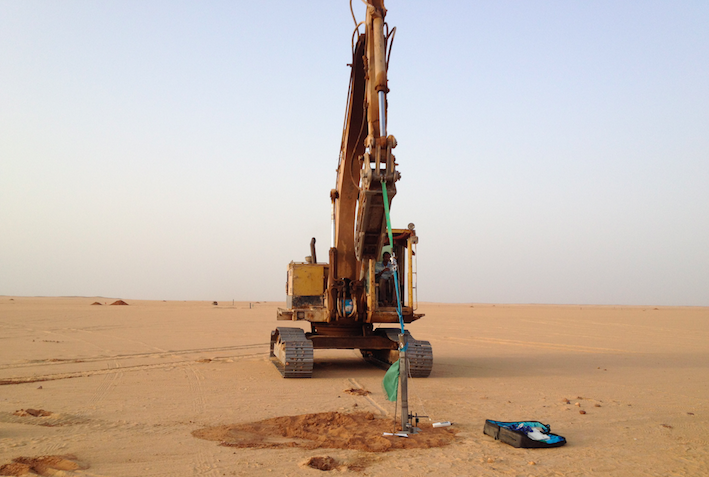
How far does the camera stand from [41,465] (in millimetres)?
5645

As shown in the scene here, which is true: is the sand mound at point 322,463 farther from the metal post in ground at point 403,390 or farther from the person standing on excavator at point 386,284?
the person standing on excavator at point 386,284

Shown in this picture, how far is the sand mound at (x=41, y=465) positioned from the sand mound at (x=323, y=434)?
1668 millimetres

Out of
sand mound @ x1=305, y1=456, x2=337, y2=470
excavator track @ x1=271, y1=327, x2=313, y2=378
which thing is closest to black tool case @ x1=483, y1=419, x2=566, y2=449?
sand mound @ x1=305, y1=456, x2=337, y2=470

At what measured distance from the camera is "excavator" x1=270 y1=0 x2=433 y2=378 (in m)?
11.4

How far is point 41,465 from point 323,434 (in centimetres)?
325

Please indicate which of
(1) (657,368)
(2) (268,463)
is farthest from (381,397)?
(1) (657,368)

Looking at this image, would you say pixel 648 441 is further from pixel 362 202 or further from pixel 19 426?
pixel 19 426

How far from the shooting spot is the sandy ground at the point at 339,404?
236 inches

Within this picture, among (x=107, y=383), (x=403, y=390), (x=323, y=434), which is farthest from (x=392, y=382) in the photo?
(x=107, y=383)

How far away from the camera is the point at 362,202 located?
1067 cm

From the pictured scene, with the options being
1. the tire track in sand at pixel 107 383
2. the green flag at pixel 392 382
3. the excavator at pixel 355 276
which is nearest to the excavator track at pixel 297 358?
the excavator at pixel 355 276

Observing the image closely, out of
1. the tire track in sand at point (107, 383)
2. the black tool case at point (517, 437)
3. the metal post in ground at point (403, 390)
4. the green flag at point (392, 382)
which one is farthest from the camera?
the tire track in sand at point (107, 383)

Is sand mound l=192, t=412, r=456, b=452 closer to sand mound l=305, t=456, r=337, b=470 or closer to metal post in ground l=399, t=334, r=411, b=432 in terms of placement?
metal post in ground l=399, t=334, r=411, b=432

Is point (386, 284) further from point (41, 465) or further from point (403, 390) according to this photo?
point (41, 465)
